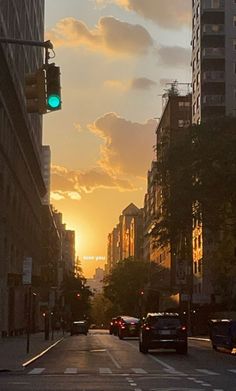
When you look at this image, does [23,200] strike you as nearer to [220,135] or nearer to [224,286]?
[224,286]

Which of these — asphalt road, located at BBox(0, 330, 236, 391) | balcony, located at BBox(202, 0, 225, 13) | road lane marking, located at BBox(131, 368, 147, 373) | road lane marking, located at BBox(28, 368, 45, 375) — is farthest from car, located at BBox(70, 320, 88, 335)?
road lane marking, located at BBox(131, 368, 147, 373)

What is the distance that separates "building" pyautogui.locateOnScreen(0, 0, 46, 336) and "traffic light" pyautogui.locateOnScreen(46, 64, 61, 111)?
31128mm

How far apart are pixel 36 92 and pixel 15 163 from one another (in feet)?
163

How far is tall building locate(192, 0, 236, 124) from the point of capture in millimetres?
102000

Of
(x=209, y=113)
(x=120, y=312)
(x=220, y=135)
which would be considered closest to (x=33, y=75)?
(x=220, y=135)

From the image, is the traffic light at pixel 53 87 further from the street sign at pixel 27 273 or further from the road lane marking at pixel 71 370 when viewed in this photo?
the street sign at pixel 27 273

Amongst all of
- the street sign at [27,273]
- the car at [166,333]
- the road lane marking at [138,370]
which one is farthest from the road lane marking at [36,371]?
the car at [166,333]

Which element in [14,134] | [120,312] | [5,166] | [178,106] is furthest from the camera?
[120,312]

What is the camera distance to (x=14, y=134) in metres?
62.5

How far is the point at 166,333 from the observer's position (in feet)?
109

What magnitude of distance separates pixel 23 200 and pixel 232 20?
4645 centimetres

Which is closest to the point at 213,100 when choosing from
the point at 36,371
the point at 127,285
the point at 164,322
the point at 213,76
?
the point at 213,76

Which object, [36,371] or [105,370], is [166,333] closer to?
[105,370]

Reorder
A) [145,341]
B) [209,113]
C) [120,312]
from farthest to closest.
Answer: [120,312] → [209,113] → [145,341]
